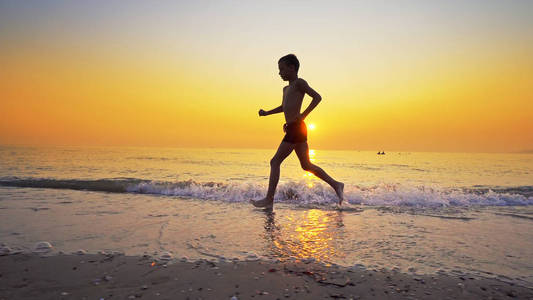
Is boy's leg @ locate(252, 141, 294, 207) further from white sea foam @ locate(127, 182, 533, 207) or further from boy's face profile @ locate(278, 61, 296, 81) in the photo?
white sea foam @ locate(127, 182, 533, 207)

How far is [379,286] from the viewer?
6.66ft

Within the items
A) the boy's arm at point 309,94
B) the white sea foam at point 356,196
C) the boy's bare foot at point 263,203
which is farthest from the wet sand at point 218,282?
the white sea foam at point 356,196

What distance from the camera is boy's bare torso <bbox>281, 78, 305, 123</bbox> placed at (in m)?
4.96

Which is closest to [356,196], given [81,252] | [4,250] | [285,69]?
[285,69]

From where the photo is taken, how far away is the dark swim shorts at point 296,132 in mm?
5000

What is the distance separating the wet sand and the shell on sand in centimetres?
21

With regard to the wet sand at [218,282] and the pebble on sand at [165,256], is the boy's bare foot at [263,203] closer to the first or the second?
the pebble on sand at [165,256]

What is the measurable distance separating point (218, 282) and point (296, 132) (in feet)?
10.8

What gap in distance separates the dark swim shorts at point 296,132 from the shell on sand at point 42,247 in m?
3.46

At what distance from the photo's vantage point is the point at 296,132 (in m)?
5.02

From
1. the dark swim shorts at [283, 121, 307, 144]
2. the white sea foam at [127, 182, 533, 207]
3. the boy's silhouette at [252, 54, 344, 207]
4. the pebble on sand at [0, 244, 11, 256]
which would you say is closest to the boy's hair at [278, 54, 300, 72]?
the boy's silhouette at [252, 54, 344, 207]

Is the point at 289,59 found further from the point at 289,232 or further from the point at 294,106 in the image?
the point at 289,232

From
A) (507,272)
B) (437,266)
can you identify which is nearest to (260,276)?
(437,266)

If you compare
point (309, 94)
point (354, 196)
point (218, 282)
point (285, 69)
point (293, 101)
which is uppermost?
point (285, 69)
